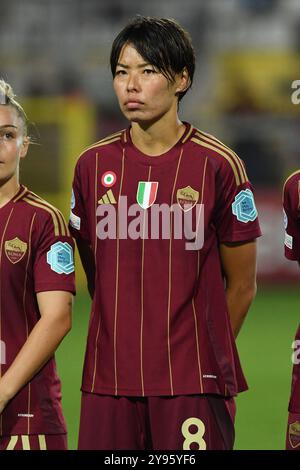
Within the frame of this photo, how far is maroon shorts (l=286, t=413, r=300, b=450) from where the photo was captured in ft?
12.5

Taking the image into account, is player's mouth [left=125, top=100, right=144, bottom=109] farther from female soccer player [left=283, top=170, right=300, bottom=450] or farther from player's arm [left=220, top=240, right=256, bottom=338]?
female soccer player [left=283, top=170, right=300, bottom=450]

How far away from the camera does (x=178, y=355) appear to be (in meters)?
3.46

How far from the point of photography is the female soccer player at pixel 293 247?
12.5ft

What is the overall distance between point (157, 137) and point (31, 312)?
70 centimetres

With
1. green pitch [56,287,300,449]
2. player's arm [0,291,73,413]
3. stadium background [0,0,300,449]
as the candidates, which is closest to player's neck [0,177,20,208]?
player's arm [0,291,73,413]

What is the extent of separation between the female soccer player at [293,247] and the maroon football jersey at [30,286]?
2.67ft

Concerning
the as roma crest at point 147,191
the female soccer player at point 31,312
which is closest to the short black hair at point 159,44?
the as roma crest at point 147,191

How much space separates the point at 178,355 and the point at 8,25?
15950mm

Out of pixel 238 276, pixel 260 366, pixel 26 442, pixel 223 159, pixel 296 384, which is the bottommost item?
pixel 26 442

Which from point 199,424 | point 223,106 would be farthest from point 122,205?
point 223,106

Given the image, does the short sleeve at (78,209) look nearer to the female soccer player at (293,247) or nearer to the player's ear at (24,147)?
the player's ear at (24,147)

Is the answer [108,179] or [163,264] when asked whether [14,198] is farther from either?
[163,264]

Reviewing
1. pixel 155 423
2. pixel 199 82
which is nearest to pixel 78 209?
pixel 155 423

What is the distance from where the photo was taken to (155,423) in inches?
136
